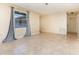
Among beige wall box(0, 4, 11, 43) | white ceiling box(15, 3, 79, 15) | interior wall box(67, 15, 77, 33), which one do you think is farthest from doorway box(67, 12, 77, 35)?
beige wall box(0, 4, 11, 43)

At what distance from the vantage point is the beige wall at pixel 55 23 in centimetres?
1037

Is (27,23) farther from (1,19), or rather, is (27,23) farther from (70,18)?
(70,18)

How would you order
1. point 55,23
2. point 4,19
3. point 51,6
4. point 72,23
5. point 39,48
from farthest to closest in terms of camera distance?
point 72,23 < point 55,23 < point 51,6 < point 4,19 < point 39,48

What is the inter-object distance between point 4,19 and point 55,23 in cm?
612

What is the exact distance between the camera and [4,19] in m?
6.22

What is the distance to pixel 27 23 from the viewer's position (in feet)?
29.5

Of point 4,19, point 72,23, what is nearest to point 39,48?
point 4,19

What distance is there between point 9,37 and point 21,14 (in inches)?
99.5

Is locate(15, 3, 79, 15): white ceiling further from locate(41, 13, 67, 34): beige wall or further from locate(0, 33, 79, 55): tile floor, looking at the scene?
locate(41, 13, 67, 34): beige wall

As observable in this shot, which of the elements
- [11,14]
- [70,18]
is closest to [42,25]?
[70,18]

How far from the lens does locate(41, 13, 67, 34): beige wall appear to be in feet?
34.0

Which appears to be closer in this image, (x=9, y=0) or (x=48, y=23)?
(x=9, y=0)

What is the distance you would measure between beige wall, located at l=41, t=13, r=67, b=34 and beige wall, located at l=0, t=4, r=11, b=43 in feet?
17.7

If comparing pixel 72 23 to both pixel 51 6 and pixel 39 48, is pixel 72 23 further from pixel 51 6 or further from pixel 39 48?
pixel 39 48
